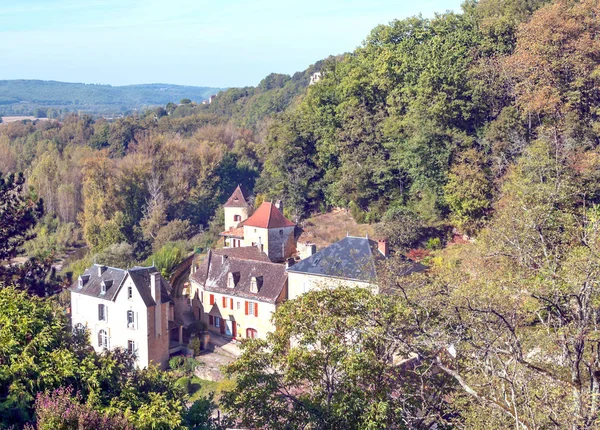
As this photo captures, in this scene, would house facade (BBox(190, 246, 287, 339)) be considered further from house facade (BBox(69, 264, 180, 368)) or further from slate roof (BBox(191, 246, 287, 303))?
house facade (BBox(69, 264, 180, 368))

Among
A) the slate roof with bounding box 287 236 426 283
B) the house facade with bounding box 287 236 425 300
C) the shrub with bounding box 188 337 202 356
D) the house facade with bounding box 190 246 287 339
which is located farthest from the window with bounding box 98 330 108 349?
the slate roof with bounding box 287 236 426 283

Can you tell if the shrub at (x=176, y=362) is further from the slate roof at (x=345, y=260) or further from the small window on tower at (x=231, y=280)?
the slate roof at (x=345, y=260)

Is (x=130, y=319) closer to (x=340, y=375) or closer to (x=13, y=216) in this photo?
(x=13, y=216)

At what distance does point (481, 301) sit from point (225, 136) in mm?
62205

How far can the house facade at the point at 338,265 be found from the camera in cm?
2784

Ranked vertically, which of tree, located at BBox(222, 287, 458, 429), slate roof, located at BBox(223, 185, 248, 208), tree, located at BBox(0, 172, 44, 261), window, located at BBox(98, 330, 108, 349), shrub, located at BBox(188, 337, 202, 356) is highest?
tree, located at BBox(0, 172, 44, 261)

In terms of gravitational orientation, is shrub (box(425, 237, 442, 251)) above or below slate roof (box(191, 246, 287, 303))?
above

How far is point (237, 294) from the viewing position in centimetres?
3200

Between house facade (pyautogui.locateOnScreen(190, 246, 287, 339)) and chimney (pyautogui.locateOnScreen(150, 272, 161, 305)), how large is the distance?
4.65 m

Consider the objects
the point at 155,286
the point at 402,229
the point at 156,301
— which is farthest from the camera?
the point at 402,229

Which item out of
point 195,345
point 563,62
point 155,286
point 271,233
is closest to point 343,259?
point 195,345

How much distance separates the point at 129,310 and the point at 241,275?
6.09 metres

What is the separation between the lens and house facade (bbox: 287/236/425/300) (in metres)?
27.8

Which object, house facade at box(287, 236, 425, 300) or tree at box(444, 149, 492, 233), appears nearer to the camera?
house facade at box(287, 236, 425, 300)
